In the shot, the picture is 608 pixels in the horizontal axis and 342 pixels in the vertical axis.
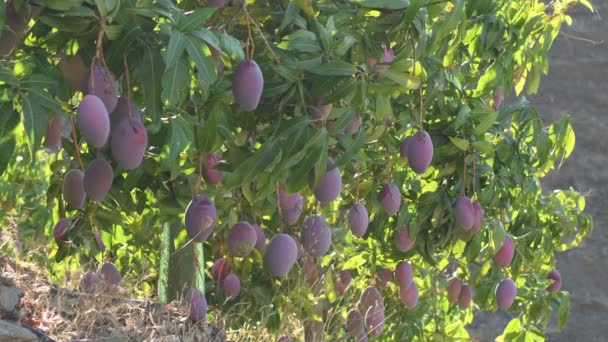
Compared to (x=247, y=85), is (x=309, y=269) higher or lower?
lower

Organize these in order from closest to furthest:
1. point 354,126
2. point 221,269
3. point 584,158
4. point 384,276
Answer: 1. point 354,126
2. point 221,269
3. point 384,276
4. point 584,158

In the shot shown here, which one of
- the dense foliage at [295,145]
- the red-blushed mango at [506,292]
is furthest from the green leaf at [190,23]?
the red-blushed mango at [506,292]

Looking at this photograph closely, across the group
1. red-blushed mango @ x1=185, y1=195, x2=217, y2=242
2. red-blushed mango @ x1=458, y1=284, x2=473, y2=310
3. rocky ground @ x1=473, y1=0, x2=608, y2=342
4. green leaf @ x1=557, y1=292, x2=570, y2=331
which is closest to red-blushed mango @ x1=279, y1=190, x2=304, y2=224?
red-blushed mango @ x1=185, y1=195, x2=217, y2=242

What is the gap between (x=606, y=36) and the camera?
7.69 metres

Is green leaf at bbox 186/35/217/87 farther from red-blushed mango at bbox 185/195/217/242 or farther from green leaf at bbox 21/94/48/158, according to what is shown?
red-blushed mango at bbox 185/195/217/242

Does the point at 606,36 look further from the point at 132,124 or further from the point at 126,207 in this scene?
the point at 132,124

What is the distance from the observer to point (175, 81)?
4.79 feet

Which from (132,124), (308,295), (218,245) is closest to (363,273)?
(308,295)

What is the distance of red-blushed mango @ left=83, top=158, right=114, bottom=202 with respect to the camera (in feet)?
5.50

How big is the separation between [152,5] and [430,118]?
126 cm

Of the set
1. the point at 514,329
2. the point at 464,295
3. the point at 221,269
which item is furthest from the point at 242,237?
the point at 514,329

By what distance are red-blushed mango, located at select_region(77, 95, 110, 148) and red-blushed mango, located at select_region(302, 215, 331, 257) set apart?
0.78m

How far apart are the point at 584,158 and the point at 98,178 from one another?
20.4ft

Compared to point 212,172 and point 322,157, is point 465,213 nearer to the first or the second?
point 212,172
